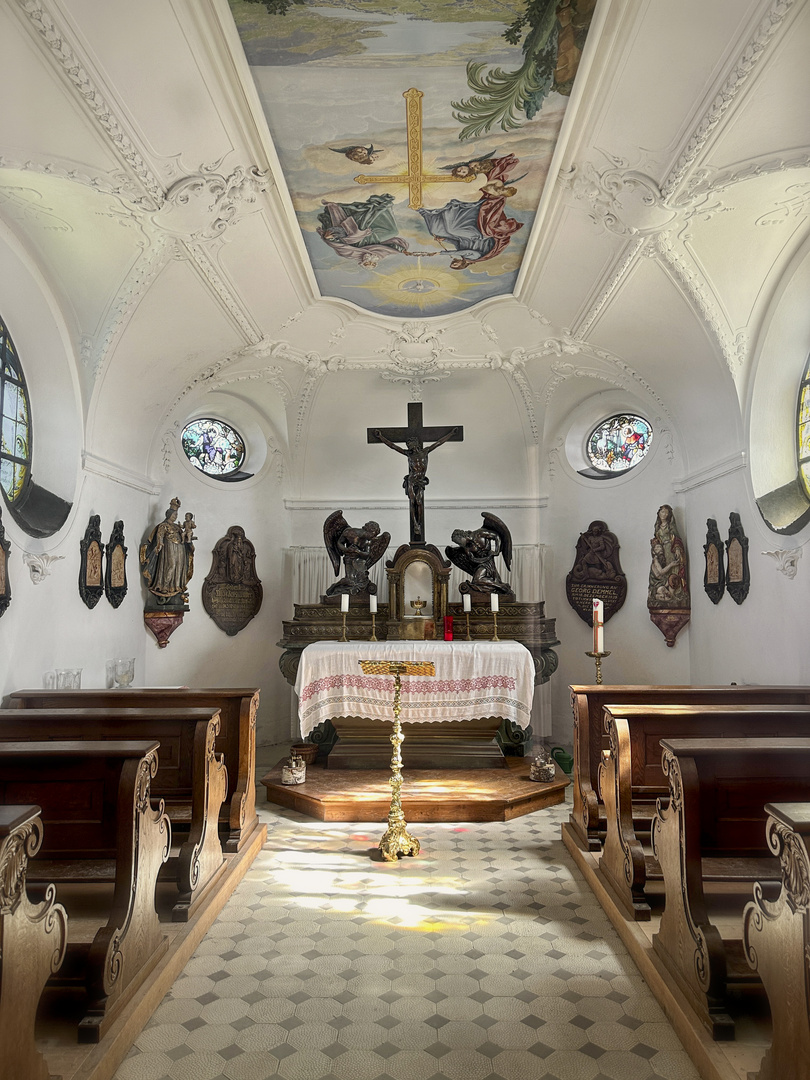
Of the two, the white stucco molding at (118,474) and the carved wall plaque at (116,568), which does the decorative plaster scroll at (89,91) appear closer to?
the white stucco molding at (118,474)

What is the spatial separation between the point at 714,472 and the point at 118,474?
7055mm

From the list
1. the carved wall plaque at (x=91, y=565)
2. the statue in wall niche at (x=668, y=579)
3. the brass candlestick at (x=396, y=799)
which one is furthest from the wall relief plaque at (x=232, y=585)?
the statue in wall niche at (x=668, y=579)

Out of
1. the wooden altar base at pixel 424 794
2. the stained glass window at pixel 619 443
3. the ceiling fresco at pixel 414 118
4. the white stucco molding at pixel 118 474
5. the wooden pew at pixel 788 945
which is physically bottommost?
the wooden altar base at pixel 424 794

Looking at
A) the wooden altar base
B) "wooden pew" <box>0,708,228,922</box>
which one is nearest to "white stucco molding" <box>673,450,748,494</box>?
the wooden altar base

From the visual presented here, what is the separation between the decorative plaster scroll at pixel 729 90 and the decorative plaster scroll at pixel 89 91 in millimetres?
4104

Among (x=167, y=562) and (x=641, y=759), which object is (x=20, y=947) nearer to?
(x=641, y=759)

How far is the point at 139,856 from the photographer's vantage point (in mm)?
3738

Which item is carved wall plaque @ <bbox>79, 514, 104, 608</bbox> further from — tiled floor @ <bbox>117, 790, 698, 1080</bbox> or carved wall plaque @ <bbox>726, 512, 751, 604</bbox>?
carved wall plaque @ <bbox>726, 512, 751, 604</bbox>

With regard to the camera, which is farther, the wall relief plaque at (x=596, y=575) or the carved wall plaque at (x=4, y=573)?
the wall relief plaque at (x=596, y=575)

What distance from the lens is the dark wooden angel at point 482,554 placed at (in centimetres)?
1005

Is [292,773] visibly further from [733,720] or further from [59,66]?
[59,66]

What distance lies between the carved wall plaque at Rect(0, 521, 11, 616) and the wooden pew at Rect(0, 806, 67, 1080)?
405 cm

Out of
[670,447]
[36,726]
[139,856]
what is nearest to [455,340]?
[670,447]

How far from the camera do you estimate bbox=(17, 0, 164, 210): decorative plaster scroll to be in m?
4.27
